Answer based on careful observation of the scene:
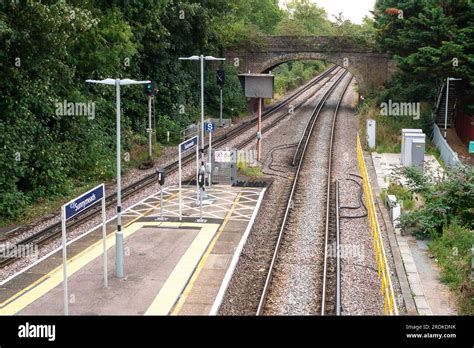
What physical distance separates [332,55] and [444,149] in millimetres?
18869

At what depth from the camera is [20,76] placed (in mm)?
21734

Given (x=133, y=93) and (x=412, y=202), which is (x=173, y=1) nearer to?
(x=133, y=93)

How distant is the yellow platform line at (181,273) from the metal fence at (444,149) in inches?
479

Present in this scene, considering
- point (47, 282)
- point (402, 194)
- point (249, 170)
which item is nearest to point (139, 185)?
point (249, 170)

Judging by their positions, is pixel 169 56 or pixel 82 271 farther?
pixel 169 56

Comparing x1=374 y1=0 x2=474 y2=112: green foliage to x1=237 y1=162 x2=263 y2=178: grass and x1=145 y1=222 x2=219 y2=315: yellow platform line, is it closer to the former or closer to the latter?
x1=237 y1=162 x2=263 y2=178: grass

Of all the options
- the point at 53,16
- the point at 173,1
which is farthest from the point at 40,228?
the point at 173,1

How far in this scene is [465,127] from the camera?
121 ft

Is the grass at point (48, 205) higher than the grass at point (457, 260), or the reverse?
the grass at point (48, 205)

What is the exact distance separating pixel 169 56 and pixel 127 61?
8.62 m

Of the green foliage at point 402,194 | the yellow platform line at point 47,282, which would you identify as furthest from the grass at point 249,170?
the yellow platform line at point 47,282

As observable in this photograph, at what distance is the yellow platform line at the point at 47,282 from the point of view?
44.7ft

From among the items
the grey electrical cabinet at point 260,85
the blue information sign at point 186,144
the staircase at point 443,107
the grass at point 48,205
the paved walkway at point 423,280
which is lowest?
the paved walkway at point 423,280

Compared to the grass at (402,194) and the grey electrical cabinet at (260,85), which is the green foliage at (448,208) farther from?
the grey electrical cabinet at (260,85)
